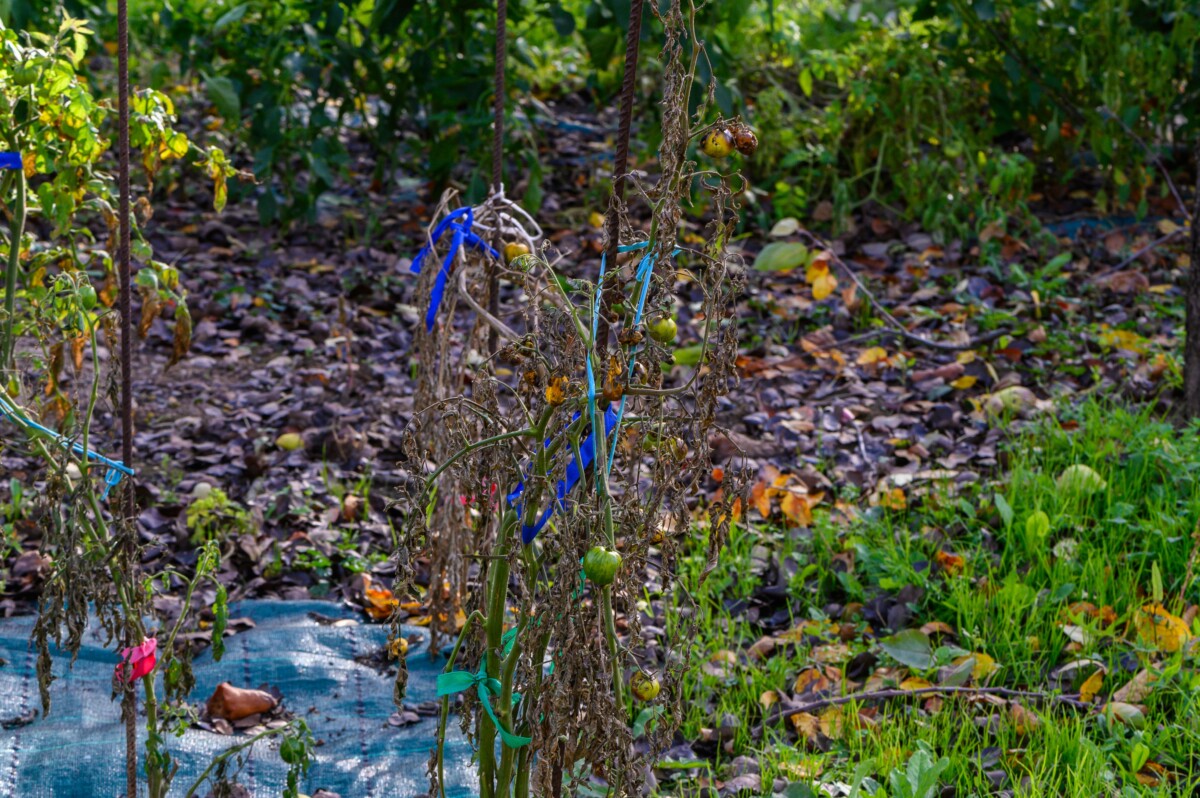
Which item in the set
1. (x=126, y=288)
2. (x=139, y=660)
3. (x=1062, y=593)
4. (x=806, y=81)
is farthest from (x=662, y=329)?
(x=806, y=81)

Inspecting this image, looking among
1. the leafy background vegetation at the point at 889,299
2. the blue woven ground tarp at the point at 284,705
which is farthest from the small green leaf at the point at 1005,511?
the blue woven ground tarp at the point at 284,705

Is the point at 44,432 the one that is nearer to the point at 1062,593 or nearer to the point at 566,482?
the point at 566,482

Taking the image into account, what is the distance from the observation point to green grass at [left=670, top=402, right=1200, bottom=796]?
212 centimetres

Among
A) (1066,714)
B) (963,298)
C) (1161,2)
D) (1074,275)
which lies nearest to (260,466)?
(1066,714)

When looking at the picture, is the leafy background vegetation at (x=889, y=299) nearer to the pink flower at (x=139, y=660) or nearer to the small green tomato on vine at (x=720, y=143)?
the pink flower at (x=139, y=660)

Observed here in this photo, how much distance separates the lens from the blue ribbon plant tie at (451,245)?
221 centimetres

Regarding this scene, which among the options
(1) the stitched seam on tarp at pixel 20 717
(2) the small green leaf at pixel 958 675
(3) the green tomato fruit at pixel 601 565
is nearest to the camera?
(3) the green tomato fruit at pixel 601 565

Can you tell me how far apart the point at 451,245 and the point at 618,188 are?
2.69 feet

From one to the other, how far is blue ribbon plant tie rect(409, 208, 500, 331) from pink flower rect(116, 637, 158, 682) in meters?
0.80

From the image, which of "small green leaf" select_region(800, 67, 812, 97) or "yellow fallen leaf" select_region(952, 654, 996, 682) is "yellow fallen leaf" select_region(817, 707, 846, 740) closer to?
"yellow fallen leaf" select_region(952, 654, 996, 682)

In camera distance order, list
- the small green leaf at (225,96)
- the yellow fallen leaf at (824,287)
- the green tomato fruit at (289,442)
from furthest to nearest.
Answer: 1. the yellow fallen leaf at (824,287)
2. the small green leaf at (225,96)
3. the green tomato fruit at (289,442)

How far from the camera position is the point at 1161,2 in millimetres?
4559

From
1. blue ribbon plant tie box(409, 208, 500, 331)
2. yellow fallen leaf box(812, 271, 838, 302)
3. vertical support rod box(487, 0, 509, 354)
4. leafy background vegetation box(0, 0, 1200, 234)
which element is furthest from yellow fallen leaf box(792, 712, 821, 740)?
leafy background vegetation box(0, 0, 1200, 234)

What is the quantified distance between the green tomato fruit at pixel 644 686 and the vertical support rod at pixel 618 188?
0.37 metres
